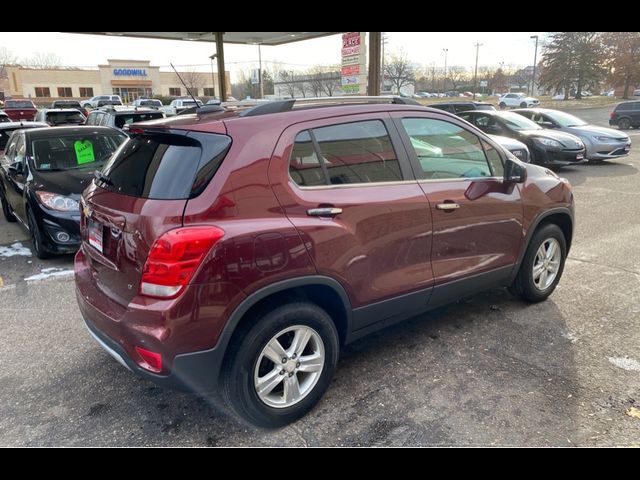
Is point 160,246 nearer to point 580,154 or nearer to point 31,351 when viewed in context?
point 31,351

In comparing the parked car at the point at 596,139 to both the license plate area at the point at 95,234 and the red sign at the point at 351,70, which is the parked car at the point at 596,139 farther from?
the license plate area at the point at 95,234

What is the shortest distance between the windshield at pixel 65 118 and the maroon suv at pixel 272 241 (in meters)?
14.7

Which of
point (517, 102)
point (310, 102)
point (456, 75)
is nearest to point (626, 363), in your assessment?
point (310, 102)

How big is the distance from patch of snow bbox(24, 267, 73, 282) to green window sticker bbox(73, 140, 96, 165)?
6.10 feet

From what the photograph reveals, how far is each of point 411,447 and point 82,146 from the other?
20.8 feet

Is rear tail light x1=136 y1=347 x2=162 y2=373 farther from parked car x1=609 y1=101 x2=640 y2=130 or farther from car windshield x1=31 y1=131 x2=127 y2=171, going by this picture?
parked car x1=609 y1=101 x2=640 y2=130

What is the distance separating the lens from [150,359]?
2.45 m

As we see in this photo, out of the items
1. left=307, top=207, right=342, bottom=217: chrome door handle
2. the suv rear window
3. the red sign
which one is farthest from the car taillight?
the red sign

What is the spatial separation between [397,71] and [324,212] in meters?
50.3

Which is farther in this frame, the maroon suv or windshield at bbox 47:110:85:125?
windshield at bbox 47:110:85:125

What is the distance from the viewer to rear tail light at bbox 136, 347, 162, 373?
7.93 feet

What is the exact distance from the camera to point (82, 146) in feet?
22.7

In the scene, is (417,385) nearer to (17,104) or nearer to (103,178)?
(103,178)

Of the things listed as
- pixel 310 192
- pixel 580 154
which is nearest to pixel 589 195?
pixel 580 154
